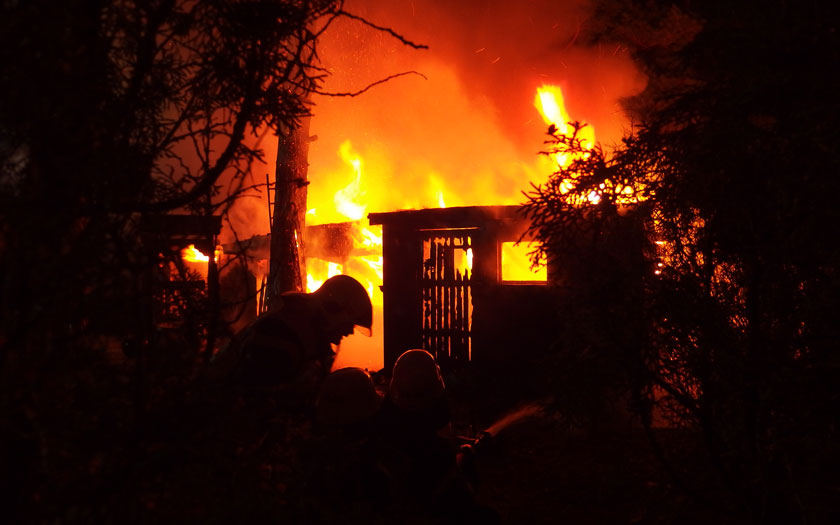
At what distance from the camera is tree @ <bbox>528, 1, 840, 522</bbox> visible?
369 centimetres

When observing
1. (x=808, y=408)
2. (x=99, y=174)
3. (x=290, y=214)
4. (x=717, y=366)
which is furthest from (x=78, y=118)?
(x=290, y=214)

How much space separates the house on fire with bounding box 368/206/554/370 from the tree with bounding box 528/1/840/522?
612 cm

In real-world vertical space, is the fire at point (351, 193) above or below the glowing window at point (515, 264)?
above

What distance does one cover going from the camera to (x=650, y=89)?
658 inches

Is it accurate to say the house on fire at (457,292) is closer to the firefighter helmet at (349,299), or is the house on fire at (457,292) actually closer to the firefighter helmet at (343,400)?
the firefighter helmet at (349,299)

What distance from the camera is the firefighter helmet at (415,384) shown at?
19.9 ft

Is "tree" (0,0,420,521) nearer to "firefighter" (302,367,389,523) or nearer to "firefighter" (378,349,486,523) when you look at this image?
"firefighter" (302,367,389,523)

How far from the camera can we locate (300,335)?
5570 mm

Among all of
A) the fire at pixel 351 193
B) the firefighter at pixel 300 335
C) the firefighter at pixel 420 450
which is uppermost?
the fire at pixel 351 193

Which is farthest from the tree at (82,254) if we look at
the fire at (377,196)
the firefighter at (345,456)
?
the fire at (377,196)

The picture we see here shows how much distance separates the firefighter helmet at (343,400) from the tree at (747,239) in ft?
8.24

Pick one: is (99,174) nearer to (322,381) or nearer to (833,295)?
(322,381)

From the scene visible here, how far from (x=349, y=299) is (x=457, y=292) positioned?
6.77 metres

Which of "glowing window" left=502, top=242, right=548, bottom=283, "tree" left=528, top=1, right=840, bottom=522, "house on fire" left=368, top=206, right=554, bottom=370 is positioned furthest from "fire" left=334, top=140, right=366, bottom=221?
"tree" left=528, top=1, right=840, bottom=522
